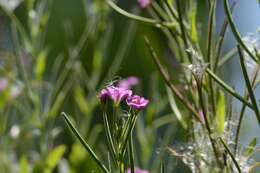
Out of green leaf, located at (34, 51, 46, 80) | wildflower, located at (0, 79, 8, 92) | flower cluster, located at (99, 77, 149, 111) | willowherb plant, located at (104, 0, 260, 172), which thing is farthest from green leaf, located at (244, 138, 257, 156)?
wildflower, located at (0, 79, 8, 92)

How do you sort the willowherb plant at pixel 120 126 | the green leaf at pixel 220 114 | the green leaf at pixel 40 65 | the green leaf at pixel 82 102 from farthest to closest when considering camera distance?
the green leaf at pixel 82 102 → the green leaf at pixel 40 65 → the green leaf at pixel 220 114 → the willowherb plant at pixel 120 126

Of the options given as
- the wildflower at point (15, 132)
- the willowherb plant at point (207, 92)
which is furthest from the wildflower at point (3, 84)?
the willowherb plant at point (207, 92)

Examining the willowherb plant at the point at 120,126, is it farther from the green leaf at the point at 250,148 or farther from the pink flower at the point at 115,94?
the green leaf at the point at 250,148

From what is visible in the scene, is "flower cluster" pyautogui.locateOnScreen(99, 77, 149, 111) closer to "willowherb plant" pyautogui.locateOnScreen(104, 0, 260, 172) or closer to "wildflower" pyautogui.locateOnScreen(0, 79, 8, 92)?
"willowherb plant" pyautogui.locateOnScreen(104, 0, 260, 172)

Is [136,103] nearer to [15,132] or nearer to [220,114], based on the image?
[220,114]

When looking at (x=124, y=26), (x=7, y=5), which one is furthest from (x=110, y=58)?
(x=7, y=5)

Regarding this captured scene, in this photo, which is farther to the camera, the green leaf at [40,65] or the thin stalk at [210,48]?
the green leaf at [40,65]
